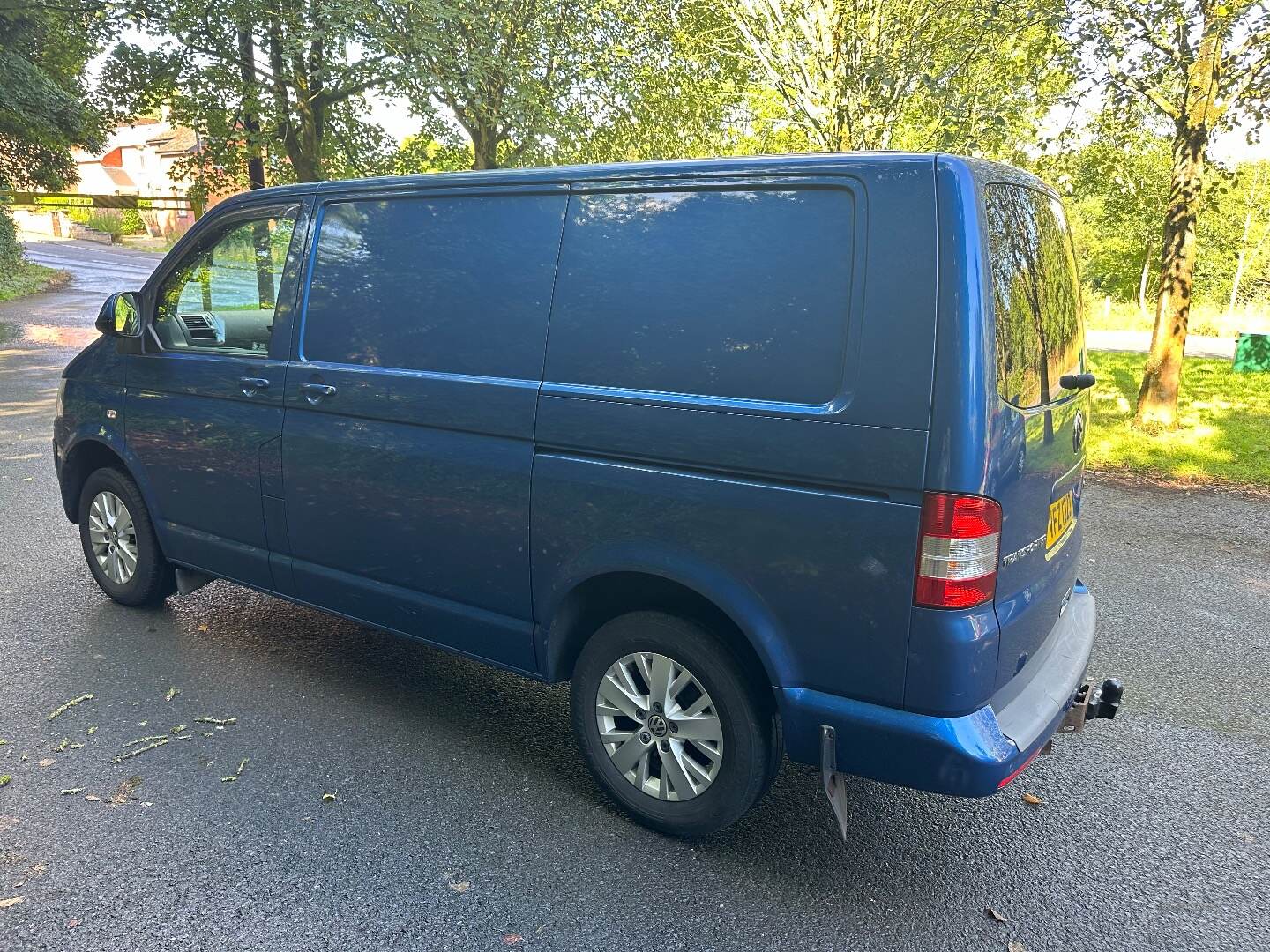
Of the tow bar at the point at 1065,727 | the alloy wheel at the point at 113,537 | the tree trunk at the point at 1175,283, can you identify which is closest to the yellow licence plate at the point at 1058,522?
the tow bar at the point at 1065,727

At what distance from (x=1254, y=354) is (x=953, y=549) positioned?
50.2 ft

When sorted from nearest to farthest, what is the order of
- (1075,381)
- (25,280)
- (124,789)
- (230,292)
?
(1075,381)
(124,789)
(230,292)
(25,280)

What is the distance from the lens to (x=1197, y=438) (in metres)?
9.58

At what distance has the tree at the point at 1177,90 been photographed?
895 centimetres

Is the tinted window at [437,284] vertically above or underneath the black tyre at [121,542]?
above

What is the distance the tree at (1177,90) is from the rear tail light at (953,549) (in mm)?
8080

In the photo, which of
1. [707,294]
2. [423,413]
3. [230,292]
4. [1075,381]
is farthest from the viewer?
[230,292]

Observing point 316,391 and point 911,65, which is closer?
point 316,391

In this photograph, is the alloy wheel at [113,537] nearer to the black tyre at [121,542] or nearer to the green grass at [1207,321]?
the black tyre at [121,542]

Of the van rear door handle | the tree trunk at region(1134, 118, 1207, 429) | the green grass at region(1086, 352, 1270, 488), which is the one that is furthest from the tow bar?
the tree trunk at region(1134, 118, 1207, 429)

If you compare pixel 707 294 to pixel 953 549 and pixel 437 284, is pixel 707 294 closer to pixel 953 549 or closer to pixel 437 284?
pixel 953 549

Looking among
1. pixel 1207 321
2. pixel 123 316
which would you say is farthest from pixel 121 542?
pixel 1207 321

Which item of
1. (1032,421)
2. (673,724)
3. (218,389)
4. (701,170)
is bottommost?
(673,724)

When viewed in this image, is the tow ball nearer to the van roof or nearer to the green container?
the van roof
